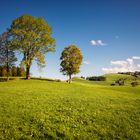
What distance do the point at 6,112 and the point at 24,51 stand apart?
4699 centimetres

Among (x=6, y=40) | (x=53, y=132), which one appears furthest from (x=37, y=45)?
(x=53, y=132)

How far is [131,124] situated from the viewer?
16719mm

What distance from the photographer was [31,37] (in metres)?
62.5

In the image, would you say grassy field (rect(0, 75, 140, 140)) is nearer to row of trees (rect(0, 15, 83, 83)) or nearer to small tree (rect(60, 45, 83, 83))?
row of trees (rect(0, 15, 83, 83))

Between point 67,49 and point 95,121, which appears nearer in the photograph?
point 95,121

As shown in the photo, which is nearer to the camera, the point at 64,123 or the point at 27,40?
the point at 64,123

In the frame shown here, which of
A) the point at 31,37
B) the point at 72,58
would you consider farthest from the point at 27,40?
the point at 72,58

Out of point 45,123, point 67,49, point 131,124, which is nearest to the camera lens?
point 45,123

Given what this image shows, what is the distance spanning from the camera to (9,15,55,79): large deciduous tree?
2420 inches

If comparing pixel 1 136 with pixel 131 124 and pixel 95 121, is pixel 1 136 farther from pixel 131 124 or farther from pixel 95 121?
pixel 131 124

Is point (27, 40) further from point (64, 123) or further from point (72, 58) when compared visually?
point (64, 123)

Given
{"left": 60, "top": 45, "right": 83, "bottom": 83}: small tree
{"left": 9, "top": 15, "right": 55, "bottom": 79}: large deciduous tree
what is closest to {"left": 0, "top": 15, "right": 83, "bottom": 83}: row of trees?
{"left": 9, "top": 15, "right": 55, "bottom": 79}: large deciduous tree

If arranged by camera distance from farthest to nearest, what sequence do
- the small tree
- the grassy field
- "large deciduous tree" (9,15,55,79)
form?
the small tree < "large deciduous tree" (9,15,55,79) < the grassy field

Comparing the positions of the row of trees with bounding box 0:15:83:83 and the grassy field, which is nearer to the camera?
the grassy field
